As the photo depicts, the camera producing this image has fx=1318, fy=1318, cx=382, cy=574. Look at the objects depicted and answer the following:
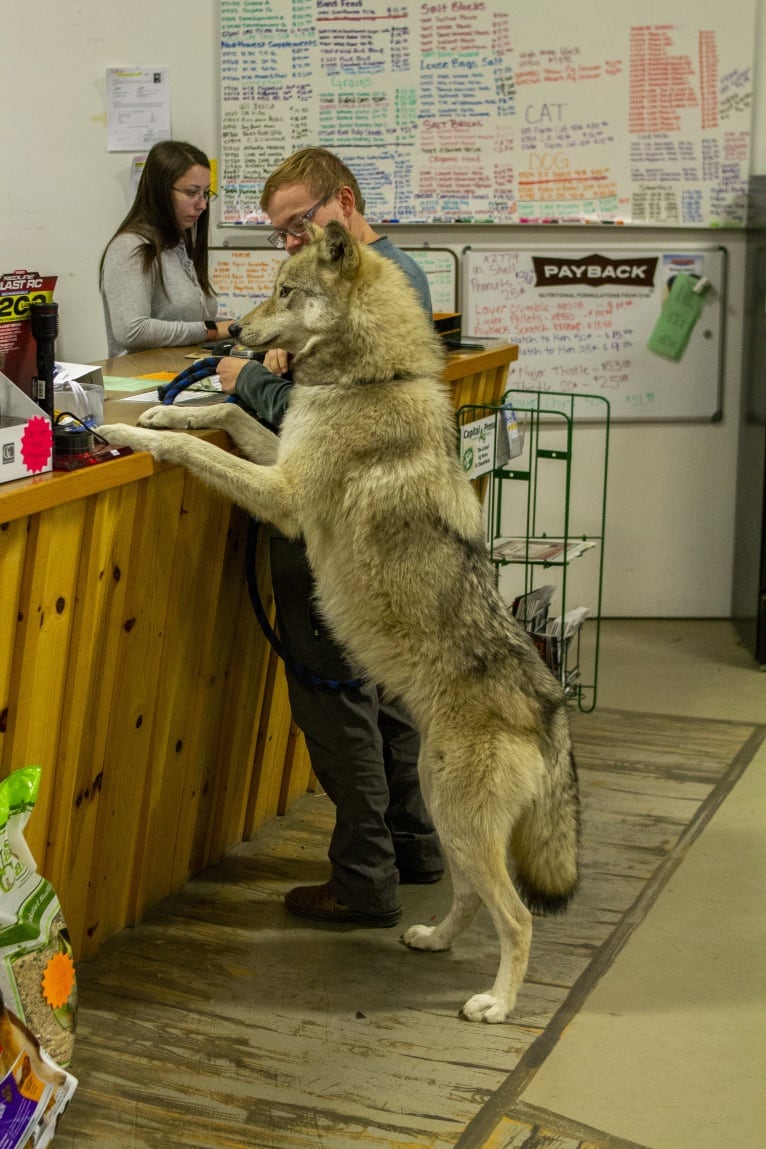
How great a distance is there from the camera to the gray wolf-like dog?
2850 mm

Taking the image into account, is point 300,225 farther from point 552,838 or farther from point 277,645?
point 552,838

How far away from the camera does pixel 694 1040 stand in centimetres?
277

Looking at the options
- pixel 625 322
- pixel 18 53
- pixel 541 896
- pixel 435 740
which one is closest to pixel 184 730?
pixel 435 740

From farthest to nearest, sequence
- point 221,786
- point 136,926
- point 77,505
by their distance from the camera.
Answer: point 221,786 < point 136,926 < point 77,505

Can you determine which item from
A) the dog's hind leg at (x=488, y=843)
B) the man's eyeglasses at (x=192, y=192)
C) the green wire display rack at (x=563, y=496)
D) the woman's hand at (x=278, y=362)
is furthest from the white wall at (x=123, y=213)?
the dog's hind leg at (x=488, y=843)

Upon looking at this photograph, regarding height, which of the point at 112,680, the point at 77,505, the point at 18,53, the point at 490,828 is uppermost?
the point at 18,53

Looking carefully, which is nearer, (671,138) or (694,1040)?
(694,1040)

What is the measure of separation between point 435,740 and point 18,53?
406 centimetres

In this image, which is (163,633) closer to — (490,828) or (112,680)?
(112,680)

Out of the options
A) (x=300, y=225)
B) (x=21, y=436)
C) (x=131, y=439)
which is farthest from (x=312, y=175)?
(x=21, y=436)

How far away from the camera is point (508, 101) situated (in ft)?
17.7

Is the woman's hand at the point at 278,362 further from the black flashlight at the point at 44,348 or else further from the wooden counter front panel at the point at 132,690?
the black flashlight at the point at 44,348

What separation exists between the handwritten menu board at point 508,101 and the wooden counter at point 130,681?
2678 mm

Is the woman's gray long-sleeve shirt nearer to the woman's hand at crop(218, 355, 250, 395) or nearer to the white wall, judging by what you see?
the white wall
